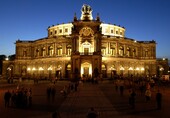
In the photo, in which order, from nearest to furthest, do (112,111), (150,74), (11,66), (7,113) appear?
1. (7,113)
2. (112,111)
3. (150,74)
4. (11,66)

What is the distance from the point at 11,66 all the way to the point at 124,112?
88.8 m

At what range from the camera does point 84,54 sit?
74.1 metres

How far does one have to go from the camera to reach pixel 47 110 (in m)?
22.4

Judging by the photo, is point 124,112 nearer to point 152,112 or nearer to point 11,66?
point 152,112

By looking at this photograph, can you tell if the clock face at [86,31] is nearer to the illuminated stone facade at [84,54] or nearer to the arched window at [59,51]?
the illuminated stone facade at [84,54]

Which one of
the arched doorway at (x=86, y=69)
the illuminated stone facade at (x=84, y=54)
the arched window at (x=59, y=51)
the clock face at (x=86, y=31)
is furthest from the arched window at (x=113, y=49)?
the arched window at (x=59, y=51)

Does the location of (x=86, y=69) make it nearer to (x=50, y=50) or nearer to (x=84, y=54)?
(x=84, y=54)

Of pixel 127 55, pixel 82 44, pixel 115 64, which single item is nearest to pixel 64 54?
pixel 82 44

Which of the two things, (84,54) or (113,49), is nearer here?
(84,54)

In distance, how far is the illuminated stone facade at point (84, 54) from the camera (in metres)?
74.7

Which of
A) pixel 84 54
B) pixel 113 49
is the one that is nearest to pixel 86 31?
pixel 84 54

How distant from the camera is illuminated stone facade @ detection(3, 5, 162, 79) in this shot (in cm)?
7469

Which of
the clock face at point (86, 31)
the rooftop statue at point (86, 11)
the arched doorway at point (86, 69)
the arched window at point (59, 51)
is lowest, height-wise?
the arched doorway at point (86, 69)

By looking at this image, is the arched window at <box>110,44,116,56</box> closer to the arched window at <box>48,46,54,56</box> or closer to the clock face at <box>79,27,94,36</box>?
the clock face at <box>79,27,94,36</box>
